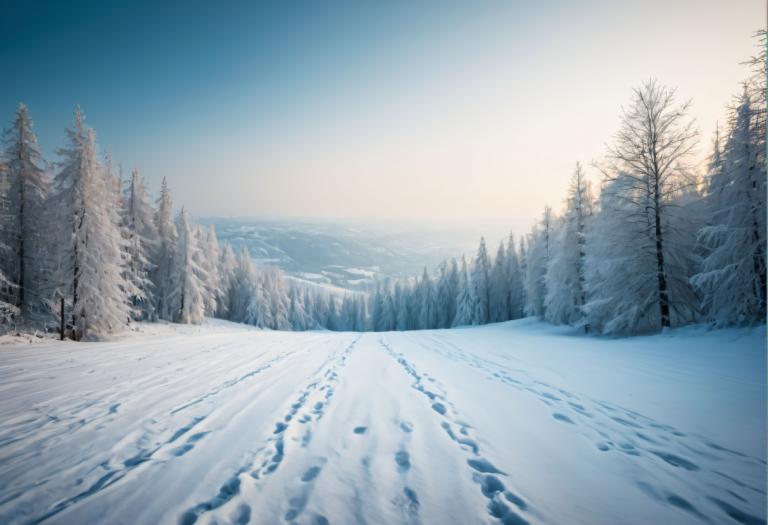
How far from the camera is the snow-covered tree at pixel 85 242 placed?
1789 cm

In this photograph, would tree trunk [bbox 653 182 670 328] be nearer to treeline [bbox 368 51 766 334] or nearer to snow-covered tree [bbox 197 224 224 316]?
treeline [bbox 368 51 766 334]

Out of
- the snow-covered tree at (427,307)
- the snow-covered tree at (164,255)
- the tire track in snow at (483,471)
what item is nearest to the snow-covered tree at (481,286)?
the snow-covered tree at (427,307)

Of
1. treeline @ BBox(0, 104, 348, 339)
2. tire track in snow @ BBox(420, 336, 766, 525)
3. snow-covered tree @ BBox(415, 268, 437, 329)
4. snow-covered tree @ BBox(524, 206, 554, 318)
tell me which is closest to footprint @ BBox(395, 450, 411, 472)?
tire track in snow @ BBox(420, 336, 766, 525)

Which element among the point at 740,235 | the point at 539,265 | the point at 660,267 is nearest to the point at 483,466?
the point at 740,235

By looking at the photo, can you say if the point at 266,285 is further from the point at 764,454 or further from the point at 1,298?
the point at 764,454

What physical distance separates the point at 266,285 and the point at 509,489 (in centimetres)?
5670

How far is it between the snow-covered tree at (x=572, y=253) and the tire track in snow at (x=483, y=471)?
22.8 meters

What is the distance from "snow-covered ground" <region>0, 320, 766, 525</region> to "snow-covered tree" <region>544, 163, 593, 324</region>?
1657cm

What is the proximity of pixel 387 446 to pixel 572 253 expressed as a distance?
84.0ft

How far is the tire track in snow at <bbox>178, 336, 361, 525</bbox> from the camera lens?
2869 mm

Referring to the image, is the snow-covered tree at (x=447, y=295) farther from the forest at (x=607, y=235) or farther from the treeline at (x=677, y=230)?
the treeline at (x=677, y=230)

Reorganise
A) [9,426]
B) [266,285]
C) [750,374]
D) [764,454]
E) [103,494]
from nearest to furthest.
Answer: [103,494] < [764,454] < [9,426] < [750,374] < [266,285]

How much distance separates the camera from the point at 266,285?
55.0m

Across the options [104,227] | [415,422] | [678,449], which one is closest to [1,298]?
[104,227]
